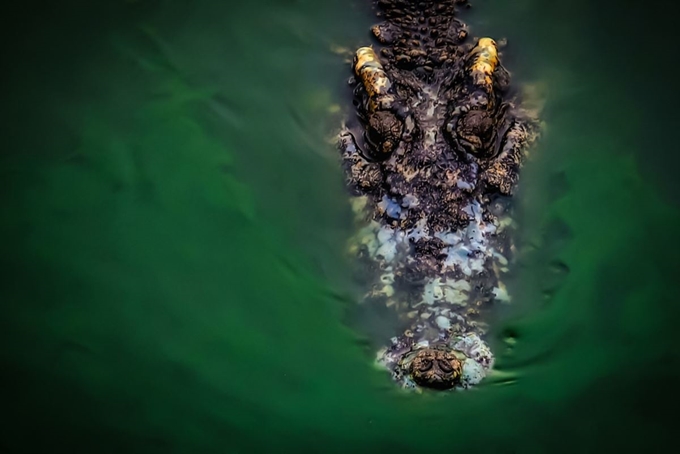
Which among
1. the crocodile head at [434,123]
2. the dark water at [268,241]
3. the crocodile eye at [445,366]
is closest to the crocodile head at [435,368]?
the crocodile eye at [445,366]

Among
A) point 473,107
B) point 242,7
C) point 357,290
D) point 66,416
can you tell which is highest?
point 242,7

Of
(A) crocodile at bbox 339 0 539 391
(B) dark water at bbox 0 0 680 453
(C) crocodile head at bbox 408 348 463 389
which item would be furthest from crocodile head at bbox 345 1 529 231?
(C) crocodile head at bbox 408 348 463 389

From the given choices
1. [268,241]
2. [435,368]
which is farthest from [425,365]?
[268,241]

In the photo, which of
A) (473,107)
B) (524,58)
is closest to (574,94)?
(524,58)

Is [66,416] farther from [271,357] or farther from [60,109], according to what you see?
[60,109]

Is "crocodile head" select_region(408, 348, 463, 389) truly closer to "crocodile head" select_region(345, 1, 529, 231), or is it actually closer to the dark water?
the dark water

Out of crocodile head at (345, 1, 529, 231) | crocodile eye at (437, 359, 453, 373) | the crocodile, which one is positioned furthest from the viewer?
crocodile head at (345, 1, 529, 231)
